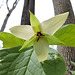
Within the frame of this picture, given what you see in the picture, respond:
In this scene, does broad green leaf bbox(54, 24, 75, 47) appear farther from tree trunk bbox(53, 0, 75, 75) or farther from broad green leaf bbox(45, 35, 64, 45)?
tree trunk bbox(53, 0, 75, 75)

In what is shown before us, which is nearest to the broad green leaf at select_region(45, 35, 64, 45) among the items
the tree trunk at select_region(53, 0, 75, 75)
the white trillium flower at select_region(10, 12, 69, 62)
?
the white trillium flower at select_region(10, 12, 69, 62)

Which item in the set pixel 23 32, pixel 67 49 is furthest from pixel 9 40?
pixel 67 49

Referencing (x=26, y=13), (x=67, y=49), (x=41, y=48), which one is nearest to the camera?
(x=41, y=48)

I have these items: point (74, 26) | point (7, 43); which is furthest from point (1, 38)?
point (74, 26)

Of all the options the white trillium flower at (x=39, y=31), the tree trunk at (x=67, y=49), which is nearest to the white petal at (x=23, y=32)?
the white trillium flower at (x=39, y=31)

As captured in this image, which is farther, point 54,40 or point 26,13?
point 26,13

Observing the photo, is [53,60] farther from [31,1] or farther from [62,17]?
[31,1]

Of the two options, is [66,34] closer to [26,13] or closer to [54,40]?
[54,40]
